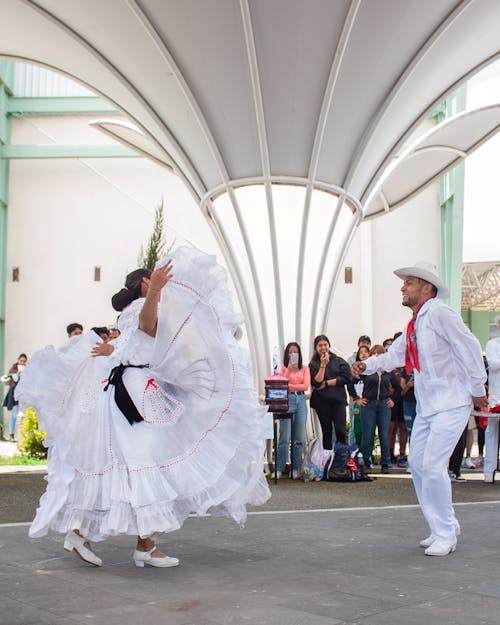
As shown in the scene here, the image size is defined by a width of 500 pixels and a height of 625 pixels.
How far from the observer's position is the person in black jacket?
436 inches

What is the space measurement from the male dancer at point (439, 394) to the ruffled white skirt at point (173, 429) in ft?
3.86

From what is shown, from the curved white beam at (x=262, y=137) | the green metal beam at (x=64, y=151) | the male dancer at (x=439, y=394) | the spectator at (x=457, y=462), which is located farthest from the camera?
the green metal beam at (x=64, y=151)

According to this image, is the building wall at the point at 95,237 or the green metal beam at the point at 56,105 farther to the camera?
the green metal beam at the point at 56,105

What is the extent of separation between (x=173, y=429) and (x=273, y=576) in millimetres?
1028

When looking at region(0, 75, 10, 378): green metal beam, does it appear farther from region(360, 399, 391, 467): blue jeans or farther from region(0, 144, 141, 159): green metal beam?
region(360, 399, 391, 467): blue jeans

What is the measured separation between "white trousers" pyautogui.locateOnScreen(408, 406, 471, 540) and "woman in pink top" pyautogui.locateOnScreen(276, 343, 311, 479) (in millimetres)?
5271

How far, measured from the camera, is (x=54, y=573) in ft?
15.2

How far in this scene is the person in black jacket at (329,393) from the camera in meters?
11.1

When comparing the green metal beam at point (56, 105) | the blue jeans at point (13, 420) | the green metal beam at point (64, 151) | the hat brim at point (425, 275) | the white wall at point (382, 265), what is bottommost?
the blue jeans at point (13, 420)

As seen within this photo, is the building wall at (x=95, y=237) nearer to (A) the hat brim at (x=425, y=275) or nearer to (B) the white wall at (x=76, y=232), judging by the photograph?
(B) the white wall at (x=76, y=232)

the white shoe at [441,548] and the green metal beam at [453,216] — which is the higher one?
the green metal beam at [453,216]

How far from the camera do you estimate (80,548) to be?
4.82 m

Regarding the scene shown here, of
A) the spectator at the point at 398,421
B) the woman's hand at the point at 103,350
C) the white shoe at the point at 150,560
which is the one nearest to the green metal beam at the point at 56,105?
the spectator at the point at 398,421

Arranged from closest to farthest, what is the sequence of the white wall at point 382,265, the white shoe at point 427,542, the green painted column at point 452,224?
the white shoe at point 427,542 → the green painted column at point 452,224 → the white wall at point 382,265
